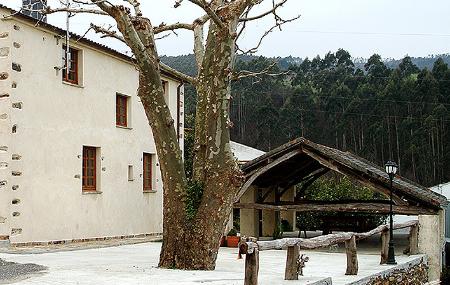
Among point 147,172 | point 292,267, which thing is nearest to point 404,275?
point 292,267

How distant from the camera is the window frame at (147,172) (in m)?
20.0

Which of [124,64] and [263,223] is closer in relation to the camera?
[124,64]

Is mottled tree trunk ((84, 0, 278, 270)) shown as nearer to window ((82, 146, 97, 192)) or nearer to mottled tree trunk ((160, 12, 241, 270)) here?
mottled tree trunk ((160, 12, 241, 270))

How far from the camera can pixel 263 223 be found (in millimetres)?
20203

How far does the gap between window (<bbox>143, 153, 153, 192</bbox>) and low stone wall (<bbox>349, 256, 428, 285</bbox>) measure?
850 cm

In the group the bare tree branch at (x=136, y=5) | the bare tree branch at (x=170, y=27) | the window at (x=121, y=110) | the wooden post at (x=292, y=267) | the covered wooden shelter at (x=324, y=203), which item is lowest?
the wooden post at (x=292, y=267)

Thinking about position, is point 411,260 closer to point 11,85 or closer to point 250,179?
point 250,179

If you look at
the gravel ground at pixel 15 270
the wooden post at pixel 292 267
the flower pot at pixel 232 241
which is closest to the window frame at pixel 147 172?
the flower pot at pixel 232 241

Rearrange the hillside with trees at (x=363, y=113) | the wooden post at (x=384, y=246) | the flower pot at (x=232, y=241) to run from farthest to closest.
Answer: the hillside with trees at (x=363, y=113) < the flower pot at (x=232, y=241) < the wooden post at (x=384, y=246)

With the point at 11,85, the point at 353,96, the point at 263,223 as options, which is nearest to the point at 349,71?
the point at 353,96

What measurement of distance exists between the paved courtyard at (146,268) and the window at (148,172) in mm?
4325

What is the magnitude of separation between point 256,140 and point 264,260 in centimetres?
3619

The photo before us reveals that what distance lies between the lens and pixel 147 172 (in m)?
20.4

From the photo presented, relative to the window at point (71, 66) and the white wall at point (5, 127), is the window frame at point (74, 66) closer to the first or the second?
the window at point (71, 66)
